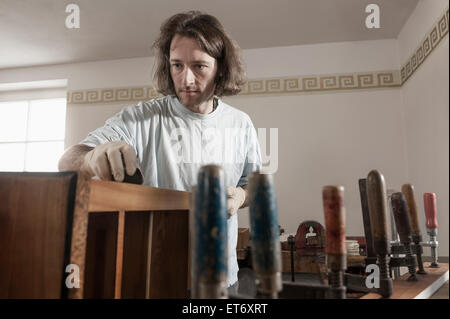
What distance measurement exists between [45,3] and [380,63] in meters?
2.60

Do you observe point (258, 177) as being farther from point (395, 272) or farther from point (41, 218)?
Result: point (395, 272)

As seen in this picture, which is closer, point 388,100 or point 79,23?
point 79,23

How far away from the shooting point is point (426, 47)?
7.54 ft

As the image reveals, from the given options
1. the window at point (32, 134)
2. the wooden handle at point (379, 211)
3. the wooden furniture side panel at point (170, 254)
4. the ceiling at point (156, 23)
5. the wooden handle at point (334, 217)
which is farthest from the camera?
the window at point (32, 134)

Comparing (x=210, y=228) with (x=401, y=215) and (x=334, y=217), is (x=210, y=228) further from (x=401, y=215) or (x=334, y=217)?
(x=401, y=215)

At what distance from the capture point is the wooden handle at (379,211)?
54 cm

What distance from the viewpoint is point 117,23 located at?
8.75ft

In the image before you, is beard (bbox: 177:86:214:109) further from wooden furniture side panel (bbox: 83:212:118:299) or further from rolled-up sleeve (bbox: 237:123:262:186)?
wooden furniture side panel (bbox: 83:212:118:299)

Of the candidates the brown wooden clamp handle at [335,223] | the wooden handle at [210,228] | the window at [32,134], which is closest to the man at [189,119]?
the brown wooden clamp handle at [335,223]

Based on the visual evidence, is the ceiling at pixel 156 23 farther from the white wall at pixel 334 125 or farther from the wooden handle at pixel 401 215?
the wooden handle at pixel 401 215

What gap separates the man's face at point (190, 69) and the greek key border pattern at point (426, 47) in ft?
5.59

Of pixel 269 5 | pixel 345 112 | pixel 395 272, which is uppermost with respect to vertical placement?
pixel 269 5

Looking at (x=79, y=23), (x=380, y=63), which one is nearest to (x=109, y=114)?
(x=79, y=23)

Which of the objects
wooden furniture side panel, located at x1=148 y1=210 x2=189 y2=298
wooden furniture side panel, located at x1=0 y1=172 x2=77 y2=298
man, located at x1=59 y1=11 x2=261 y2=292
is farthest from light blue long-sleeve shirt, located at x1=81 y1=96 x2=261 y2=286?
wooden furniture side panel, located at x1=0 y1=172 x2=77 y2=298
